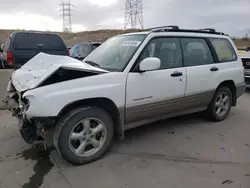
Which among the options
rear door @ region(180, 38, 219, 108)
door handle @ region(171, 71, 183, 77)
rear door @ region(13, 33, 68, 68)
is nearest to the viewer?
door handle @ region(171, 71, 183, 77)

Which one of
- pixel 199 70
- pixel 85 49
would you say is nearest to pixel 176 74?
pixel 199 70

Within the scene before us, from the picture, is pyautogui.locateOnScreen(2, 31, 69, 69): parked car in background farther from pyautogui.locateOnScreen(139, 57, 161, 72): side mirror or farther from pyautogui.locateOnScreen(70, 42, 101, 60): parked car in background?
pyautogui.locateOnScreen(139, 57, 161, 72): side mirror

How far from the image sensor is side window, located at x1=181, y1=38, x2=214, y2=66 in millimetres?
4184

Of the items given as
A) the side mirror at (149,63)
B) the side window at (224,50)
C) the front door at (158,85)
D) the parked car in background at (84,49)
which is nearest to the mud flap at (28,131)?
the front door at (158,85)

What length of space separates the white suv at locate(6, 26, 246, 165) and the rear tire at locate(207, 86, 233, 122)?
0.03 metres

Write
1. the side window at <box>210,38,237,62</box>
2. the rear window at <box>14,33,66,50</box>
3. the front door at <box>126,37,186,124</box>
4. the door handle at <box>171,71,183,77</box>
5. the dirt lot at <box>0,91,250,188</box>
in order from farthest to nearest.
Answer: the rear window at <box>14,33,66,50</box>
the side window at <box>210,38,237,62</box>
the door handle at <box>171,71,183,77</box>
the front door at <box>126,37,186,124</box>
the dirt lot at <box>0,91,250,188</box>

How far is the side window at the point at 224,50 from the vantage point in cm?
473

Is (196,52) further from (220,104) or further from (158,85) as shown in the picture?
(220,104)

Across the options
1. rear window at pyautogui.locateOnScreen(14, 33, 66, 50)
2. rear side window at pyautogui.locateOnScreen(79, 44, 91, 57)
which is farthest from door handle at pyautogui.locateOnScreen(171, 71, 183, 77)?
rear side window at pyautogui.locateOnScreen(79, 44, 91, 57)

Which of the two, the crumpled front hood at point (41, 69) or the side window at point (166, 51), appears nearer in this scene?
the crumpled front hood at point (41, 69)

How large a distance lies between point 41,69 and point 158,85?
70.8 inches

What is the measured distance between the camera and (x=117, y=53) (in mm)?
3811

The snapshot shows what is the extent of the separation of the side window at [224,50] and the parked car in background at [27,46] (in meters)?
5.17

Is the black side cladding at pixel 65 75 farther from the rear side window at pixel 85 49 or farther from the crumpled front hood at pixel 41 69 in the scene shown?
the rear side window at pixel 85 49
